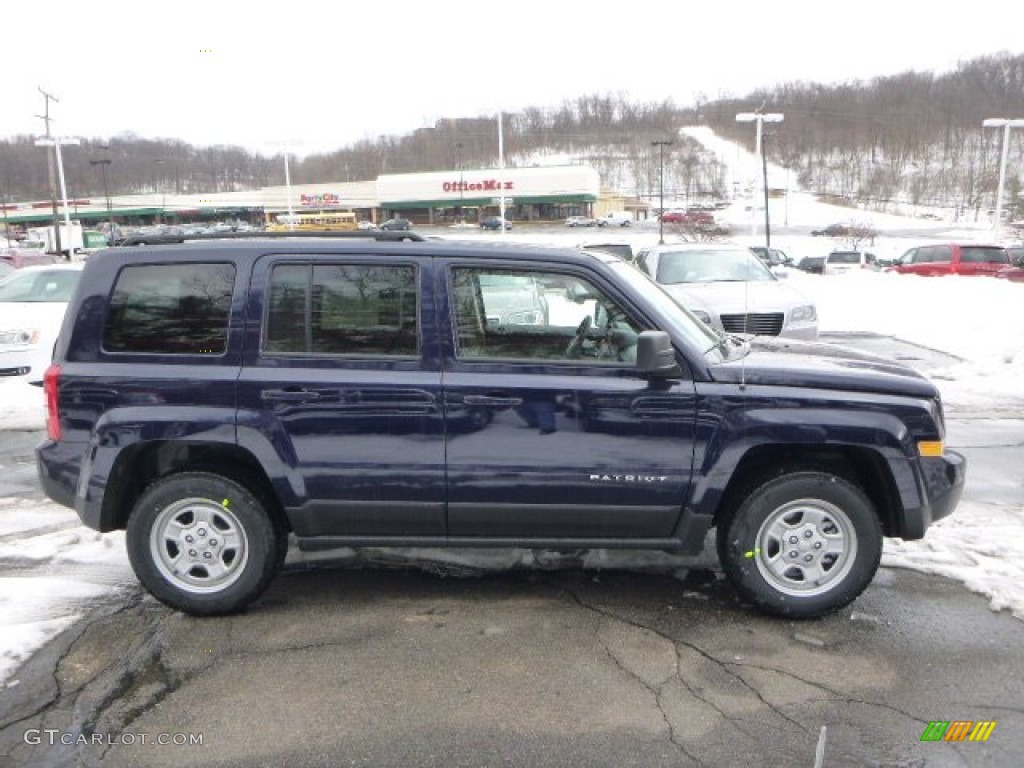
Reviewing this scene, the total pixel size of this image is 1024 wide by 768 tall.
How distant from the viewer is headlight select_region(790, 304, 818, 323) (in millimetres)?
9719

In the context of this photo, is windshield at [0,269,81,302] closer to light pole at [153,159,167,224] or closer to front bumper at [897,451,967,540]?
front bumper at [897,451,967,540]

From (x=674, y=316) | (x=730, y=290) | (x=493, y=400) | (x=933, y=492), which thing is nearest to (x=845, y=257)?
(x=730, y=290)

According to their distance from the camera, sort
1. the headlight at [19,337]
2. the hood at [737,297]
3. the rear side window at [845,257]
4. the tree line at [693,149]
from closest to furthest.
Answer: the headlight at [19,337] → the hood at [737,297] → the rear side window at [845,257] → the tree line at [693,149]

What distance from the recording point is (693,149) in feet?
341

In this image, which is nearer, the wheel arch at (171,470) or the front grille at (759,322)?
the wheel arch at (171,470)

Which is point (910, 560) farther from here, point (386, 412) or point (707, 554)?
point (386, 412)

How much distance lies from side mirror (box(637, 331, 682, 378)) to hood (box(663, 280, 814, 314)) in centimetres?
579

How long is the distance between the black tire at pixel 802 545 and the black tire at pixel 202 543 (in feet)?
7.79

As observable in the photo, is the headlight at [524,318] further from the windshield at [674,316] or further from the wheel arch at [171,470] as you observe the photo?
the wheel arch at [171,470]

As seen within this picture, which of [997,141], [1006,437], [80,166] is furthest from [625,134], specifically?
[1006,437]

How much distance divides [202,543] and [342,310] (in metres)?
1.38

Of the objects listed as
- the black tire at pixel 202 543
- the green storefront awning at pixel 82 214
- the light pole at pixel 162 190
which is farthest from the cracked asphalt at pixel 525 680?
the green storefront awning at pixel 82 214

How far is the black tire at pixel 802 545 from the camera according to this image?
381 centimetres

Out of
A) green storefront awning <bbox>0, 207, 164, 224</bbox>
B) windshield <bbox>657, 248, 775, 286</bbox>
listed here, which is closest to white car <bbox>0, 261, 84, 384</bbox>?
windshield <bbox>657, 248, 775, 286</bbox>
